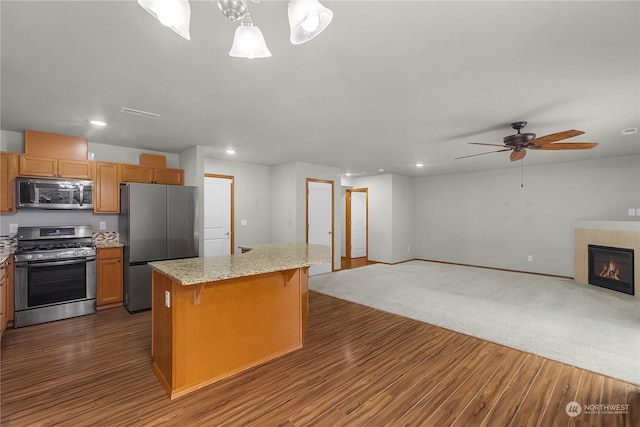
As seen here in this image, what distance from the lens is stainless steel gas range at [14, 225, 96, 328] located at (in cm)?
354

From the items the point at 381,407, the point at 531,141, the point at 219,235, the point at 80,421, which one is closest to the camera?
the point at 80,421

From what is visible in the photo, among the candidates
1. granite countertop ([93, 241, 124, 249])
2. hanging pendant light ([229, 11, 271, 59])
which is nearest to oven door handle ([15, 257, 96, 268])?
granite countertop ([93, 241, 124, 249])

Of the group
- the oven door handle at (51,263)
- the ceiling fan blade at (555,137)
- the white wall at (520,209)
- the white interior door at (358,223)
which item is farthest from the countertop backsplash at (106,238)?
the white wall at (520,209)

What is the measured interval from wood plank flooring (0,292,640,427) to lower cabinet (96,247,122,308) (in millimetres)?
878

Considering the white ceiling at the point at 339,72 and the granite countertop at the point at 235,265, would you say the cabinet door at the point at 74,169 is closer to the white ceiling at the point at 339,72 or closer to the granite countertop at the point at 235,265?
the white ceiling at the point at 339,72

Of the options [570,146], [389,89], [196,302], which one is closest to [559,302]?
[570,146]

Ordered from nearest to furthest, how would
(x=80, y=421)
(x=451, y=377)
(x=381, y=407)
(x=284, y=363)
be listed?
(x=80, y=421), (x=381, y=407), (x=451, y=377), (x=284, y=363)

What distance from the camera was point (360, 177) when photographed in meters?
8.72

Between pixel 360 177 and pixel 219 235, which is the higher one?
pixel 360 177

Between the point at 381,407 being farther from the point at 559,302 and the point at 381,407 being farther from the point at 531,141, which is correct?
the point at 559,302

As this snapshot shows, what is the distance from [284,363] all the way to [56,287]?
10.5ft

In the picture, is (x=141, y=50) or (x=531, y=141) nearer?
(x=141, y=50)

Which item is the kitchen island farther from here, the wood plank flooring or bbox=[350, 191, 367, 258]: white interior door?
bbox=[350, 191, 367, 258]: white interior door

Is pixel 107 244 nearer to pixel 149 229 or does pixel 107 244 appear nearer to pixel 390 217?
pixel 149 229
